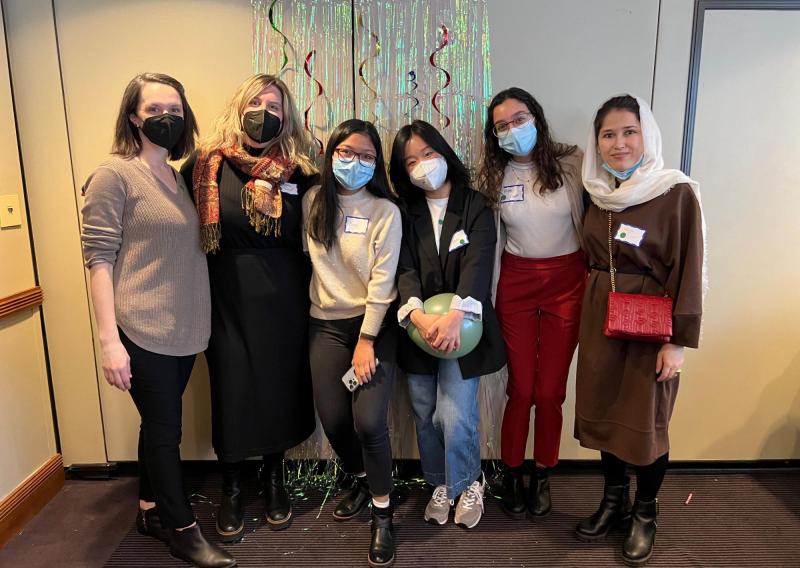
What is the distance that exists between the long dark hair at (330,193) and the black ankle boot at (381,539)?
103 cm

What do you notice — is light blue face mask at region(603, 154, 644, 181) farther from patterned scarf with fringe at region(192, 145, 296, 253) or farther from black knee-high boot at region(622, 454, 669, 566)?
patterned scarf with fringe at region(192, 145, 296, 253)

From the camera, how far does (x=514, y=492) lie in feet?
7.11

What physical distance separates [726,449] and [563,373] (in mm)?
1125

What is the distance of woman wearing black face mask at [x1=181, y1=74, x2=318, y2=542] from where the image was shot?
1.81 meters

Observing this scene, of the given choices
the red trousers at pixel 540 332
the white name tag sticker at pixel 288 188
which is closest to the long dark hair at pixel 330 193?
the white name tag sticker at pixel 288 188

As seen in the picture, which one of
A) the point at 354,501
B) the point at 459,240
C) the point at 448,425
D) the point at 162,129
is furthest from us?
the point at 354,501

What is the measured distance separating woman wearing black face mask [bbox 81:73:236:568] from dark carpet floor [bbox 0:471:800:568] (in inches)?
14.5

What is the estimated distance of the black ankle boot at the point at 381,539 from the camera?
73.5 inches

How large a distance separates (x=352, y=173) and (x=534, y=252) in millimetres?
738

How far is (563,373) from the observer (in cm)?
200

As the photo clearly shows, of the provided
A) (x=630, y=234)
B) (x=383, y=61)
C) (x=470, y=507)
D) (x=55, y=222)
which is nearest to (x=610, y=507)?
(x=470, y=507)

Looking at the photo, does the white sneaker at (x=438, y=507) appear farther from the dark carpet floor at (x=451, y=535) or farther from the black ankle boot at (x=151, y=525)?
the black ankle boot at (x=151, y=525)

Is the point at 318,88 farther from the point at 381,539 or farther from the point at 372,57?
the point at 381,539

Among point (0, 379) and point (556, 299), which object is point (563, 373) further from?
point (0, 379)
